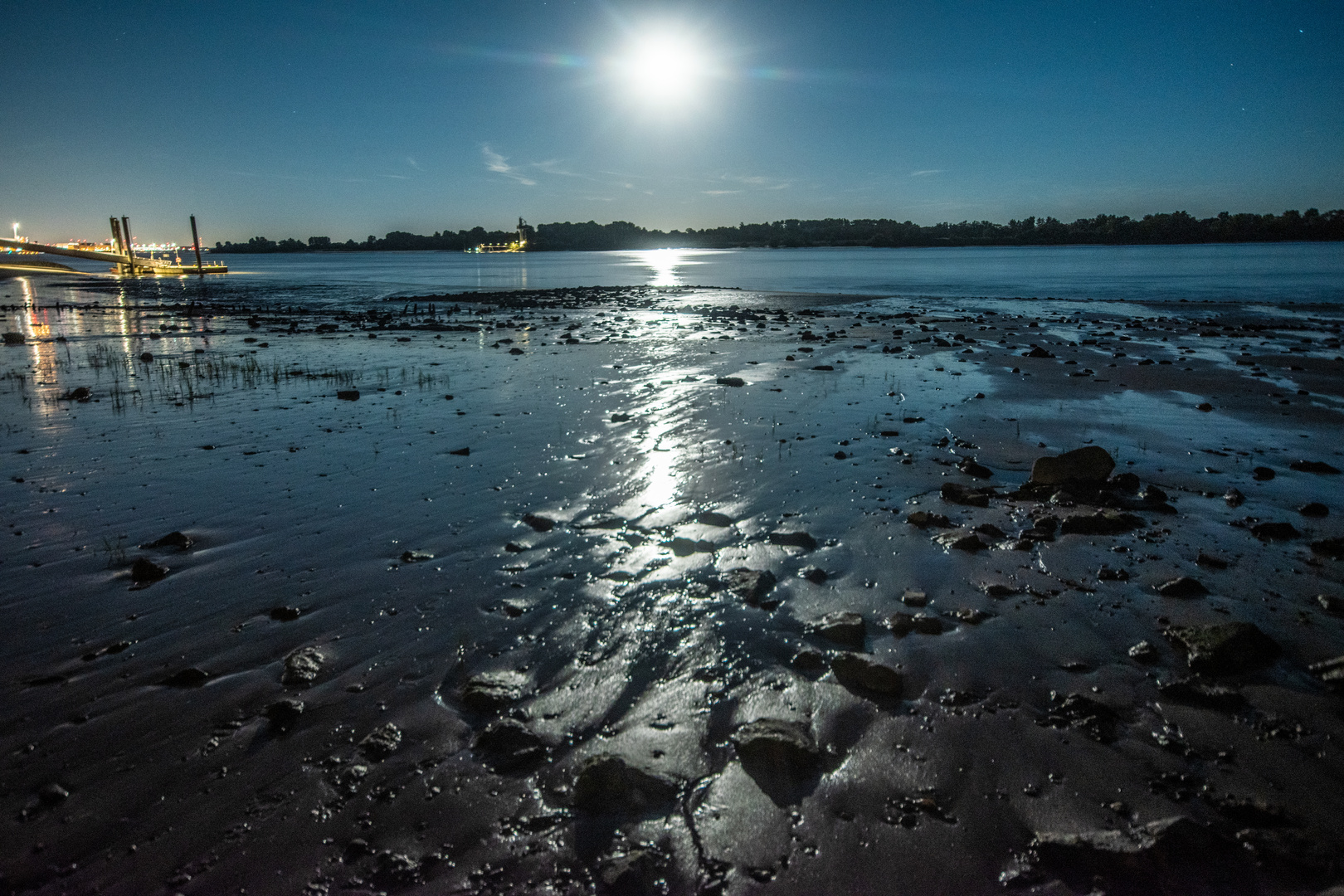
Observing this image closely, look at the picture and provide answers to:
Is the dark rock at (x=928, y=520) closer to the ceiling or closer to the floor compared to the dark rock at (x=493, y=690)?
closer to the ceiling

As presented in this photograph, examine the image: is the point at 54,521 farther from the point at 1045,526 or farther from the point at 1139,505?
the point at 1139,505

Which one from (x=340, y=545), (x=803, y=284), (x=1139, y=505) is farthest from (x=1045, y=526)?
(x=803, y=284)

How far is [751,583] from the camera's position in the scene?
6.25 meters

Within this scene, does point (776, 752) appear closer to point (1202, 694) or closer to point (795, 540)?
point (1202, 694)

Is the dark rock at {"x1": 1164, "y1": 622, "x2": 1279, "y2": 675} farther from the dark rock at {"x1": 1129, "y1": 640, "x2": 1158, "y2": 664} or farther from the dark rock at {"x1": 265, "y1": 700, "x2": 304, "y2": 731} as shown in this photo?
the dark rock at {"x1": 265, "y1": 700, "x2": 304, "y2": 731}

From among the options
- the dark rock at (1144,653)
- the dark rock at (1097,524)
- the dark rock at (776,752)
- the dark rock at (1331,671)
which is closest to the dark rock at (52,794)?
the dark rock at (776,752)

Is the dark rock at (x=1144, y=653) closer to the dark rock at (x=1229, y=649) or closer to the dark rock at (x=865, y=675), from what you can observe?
the dark rock at (x=1229, y=649)

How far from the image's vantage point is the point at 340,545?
23.5 ft

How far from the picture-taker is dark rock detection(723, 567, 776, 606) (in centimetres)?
608

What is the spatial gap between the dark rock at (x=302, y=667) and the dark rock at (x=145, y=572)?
2.28m

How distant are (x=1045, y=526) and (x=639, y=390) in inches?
384

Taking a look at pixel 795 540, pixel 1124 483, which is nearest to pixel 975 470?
pixel 1124 483

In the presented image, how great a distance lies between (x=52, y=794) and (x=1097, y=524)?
9014mm

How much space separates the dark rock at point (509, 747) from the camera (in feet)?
13.4
